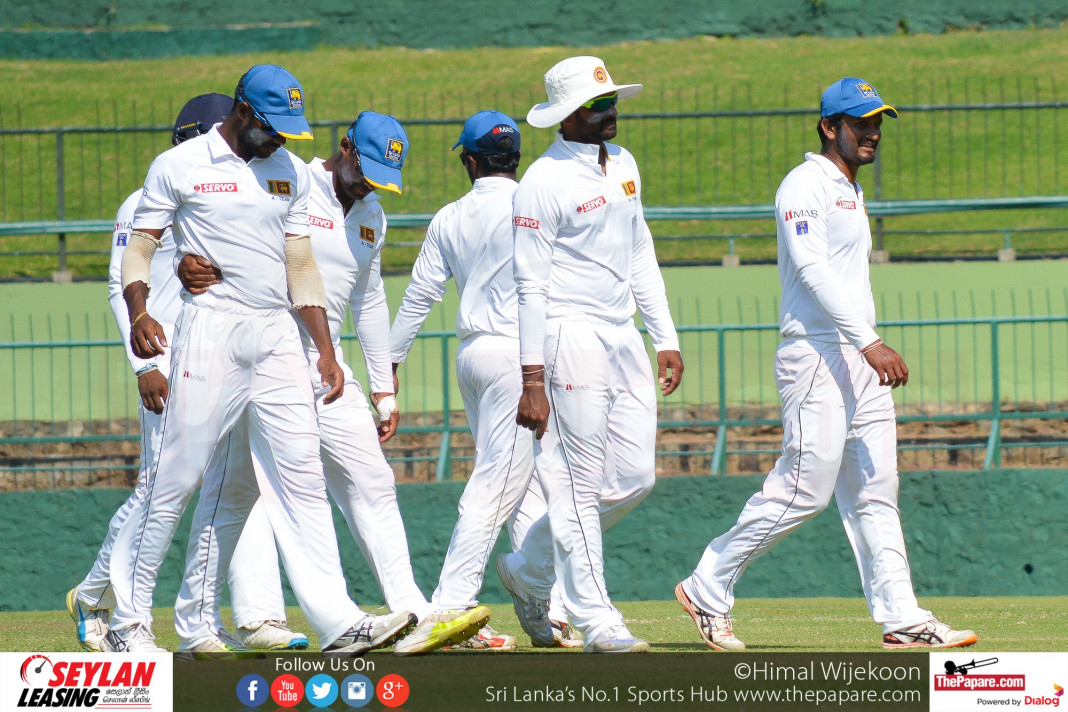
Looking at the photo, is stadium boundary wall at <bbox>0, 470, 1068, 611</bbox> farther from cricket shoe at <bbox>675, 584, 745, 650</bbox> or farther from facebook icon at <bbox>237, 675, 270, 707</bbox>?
facebook icon at <bbox>237, 675, 270, 707</bbox>

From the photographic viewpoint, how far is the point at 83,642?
6.87m

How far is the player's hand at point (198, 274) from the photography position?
228 inches

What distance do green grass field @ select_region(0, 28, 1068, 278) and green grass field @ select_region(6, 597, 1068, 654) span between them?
→ 24.3ft

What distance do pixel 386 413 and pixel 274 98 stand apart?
5.96ft

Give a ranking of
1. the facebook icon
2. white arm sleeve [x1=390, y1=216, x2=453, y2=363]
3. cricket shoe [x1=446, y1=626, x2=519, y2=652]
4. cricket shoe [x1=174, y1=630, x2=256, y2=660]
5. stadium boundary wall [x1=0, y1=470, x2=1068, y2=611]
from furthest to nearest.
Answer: stadium boundary wall [x1=0, y1=470, x2=1068, y2=611]
white arm sleeve [x1=390, y1=216, x2=453, y2=363]
cricket shoe [x1=446, y1=626, x2=519, y2=652]
cricket shoe [x1=174, y1=630, x2=256, y2=660]
the facebook icon

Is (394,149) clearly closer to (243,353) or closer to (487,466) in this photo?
(243,353)

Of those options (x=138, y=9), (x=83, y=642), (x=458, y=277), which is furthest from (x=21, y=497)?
(x=138, y=9)

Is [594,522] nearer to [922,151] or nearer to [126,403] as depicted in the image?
[126,403]

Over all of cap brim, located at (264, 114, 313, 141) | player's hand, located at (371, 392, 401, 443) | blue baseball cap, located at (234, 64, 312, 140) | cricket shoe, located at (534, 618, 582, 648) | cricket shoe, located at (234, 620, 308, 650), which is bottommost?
cricket shoe, located at (534, 618, 582, 648)

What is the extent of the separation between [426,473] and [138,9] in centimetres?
2159

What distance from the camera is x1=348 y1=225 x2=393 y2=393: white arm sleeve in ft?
22.7

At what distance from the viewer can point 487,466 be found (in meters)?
6.54

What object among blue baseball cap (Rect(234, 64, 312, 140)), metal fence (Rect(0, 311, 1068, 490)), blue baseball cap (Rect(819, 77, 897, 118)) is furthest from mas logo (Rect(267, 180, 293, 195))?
metal fence (Rect(0, 311, 1068, 490))

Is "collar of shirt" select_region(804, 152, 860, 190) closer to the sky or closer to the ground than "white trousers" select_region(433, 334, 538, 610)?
closer to the sky
